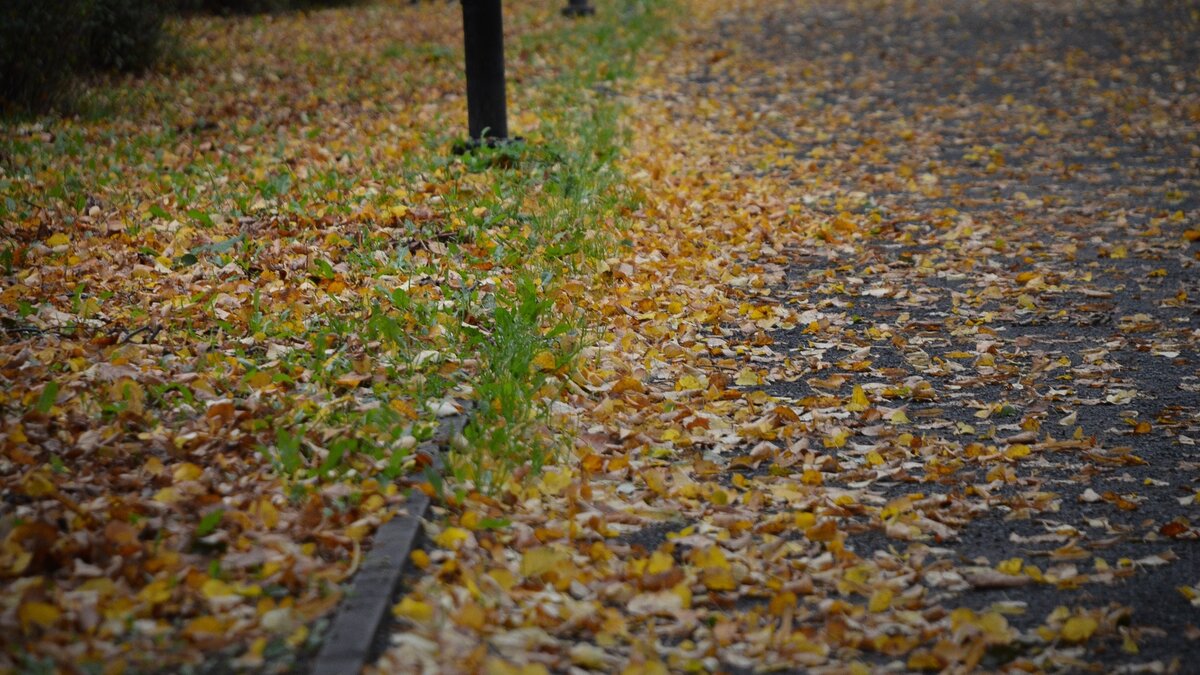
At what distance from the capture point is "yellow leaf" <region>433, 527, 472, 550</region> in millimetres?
2969

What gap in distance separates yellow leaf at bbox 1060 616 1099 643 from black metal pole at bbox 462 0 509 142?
4.96m

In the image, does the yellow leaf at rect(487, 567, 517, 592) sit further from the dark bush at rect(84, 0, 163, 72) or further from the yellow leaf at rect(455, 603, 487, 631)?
the dark bush at rect(84, 0, 163, 72)

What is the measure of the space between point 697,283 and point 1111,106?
643 centimetres

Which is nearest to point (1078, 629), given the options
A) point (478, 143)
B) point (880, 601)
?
point (880, 601)

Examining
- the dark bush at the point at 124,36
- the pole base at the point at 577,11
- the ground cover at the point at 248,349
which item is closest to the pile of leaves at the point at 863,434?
the ground cover at the point at 248,349

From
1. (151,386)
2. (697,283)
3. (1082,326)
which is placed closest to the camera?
(151,386)

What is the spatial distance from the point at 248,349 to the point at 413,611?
1.81 metres

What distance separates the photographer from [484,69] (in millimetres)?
6828

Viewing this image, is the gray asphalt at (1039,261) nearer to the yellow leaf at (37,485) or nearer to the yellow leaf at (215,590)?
the yellow leaf at (215,590)

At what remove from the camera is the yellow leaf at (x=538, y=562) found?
116 inches

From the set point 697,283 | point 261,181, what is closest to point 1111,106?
point 697,283

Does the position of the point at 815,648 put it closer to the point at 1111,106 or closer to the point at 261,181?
the point at 261,181

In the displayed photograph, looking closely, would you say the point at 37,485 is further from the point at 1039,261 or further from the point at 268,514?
the point at 1039,261

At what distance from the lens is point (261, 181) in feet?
20.2
